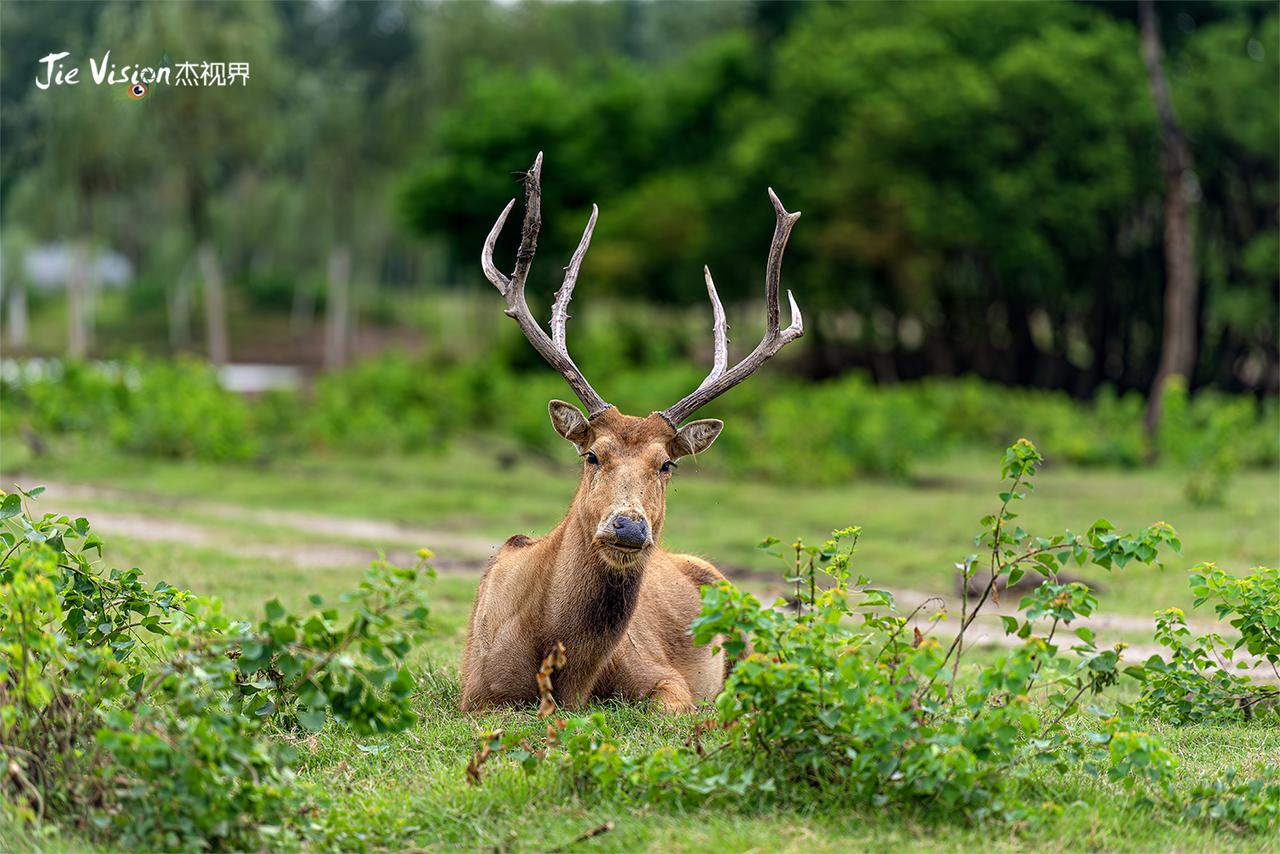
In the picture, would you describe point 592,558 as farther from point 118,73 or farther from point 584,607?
point 118,73

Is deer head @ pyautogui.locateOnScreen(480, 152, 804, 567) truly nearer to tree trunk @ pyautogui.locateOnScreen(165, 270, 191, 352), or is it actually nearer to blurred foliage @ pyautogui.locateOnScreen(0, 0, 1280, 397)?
blurred foliage @ pyautogui.locateOnScreen(0, 0, 1280, 397)

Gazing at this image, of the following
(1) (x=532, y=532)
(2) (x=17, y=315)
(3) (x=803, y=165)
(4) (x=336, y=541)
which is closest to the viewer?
(4) (x=336, y=541)

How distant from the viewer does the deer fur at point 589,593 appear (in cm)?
625

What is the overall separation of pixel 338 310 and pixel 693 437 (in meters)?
38.1

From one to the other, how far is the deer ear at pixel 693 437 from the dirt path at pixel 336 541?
3.18 metres

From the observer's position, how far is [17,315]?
42719mm

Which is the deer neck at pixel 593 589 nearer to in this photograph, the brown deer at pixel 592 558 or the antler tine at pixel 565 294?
the brown deer at pixel 592 558

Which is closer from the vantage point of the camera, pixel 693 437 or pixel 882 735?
pixel 882 735

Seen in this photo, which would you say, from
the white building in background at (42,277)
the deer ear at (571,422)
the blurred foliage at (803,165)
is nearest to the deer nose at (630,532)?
the deer ear at (571,422)

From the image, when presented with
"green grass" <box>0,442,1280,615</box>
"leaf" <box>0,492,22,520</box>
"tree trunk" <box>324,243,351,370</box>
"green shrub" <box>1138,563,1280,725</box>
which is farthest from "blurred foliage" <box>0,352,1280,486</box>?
"tree trunk" <box>324,243,351,370</box>

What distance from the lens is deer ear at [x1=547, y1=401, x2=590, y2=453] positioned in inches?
258

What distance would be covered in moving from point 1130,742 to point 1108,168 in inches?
888

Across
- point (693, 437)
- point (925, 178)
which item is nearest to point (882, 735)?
point (693, 437)

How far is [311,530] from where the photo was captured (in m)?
13.8
